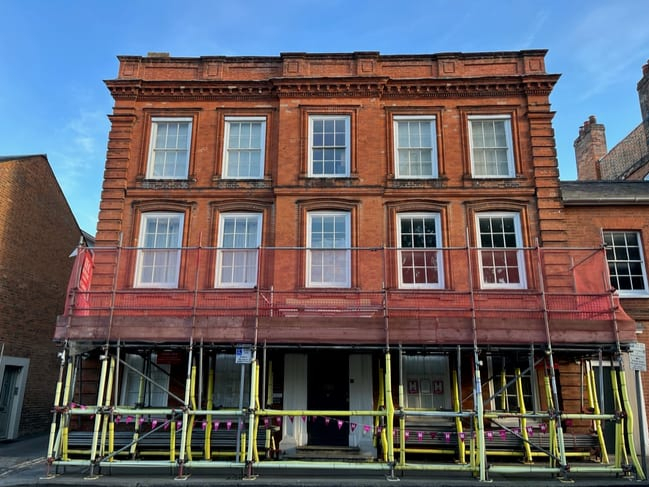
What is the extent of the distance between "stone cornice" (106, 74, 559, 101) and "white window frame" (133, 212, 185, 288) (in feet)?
12.5

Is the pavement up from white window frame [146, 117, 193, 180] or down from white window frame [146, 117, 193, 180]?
down

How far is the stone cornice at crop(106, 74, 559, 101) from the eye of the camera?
50.0 ft

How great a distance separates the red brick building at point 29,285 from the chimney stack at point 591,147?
76.2 feet

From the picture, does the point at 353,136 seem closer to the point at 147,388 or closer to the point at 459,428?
the point at 459,428

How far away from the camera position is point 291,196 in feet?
47.6

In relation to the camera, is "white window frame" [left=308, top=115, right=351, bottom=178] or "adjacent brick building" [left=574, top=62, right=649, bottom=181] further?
"adjacent brick building" [left=574, top=62, right=649, bottom=181]

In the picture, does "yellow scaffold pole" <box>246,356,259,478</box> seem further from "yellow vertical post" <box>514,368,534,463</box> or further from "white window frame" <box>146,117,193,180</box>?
"white window frame" <box>146,117,193,180</box>

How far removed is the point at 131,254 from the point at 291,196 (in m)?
4.72

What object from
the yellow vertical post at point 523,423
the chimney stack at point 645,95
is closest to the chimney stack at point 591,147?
the chimney stack at point 645,95

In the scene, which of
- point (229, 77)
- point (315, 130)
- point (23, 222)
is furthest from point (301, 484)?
point (23, 222)

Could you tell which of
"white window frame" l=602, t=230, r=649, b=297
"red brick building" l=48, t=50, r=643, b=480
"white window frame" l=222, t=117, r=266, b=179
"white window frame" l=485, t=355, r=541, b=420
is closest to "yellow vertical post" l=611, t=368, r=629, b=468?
"red brick building" l=48, t=50, r=643, b=480

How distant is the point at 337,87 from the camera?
15.4 m

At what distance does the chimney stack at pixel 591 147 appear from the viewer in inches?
958

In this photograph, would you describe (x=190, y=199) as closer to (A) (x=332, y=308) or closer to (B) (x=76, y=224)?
(A) (x=332, y=308)
